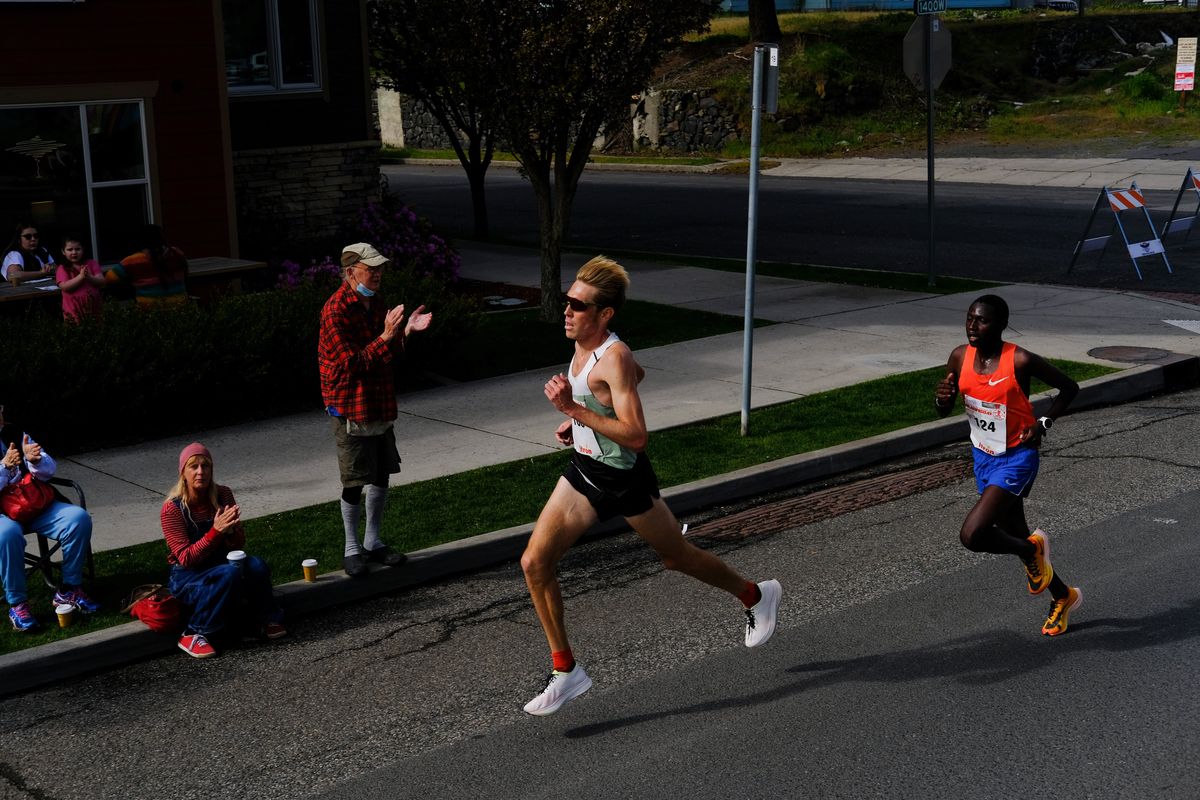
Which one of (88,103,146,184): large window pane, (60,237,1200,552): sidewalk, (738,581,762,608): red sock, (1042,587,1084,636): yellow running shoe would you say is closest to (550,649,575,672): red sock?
(738,581,762,608): red sock

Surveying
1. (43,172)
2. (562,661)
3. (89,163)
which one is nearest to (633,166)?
(89,163)

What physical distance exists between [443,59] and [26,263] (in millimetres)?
4484

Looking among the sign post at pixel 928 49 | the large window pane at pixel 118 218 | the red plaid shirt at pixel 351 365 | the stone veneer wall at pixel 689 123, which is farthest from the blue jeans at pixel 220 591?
the stone veneer wall at pixel 689 123

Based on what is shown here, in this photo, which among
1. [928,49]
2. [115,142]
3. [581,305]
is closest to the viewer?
[581,305]

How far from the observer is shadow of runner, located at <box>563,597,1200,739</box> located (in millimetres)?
6332

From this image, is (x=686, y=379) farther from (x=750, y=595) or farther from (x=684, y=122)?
(x=684, y=122)

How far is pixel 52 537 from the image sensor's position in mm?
7512

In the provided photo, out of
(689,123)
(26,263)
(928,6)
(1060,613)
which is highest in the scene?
(928,6)

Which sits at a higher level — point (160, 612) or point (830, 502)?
point (160, 612)

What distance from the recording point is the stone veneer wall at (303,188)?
18.0 metres

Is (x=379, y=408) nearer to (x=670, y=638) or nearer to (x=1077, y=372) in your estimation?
(x=670, y=638)

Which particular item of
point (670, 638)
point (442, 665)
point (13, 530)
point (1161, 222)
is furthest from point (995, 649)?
point (1161, 222)

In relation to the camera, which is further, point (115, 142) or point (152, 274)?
point (115, 142)

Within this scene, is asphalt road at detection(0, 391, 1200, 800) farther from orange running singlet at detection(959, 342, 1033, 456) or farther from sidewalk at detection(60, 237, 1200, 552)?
sidewalk at detection(60, 237, 1200, 552)
